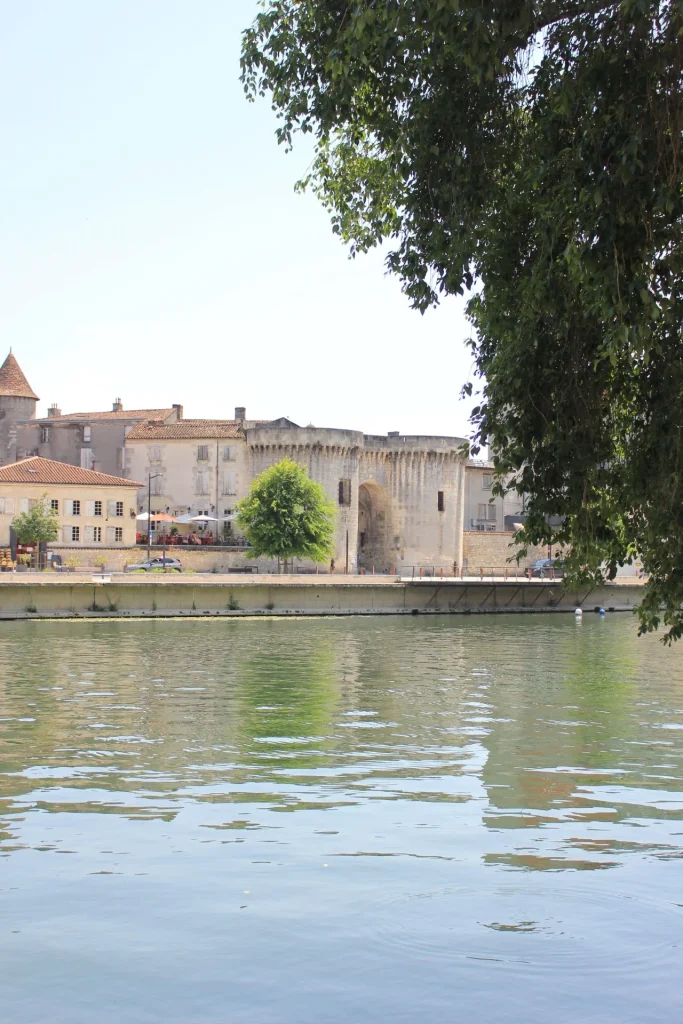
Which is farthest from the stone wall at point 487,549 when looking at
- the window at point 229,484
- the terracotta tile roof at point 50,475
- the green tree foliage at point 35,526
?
the green tree foliage at point 35,526

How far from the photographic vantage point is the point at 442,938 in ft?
25.7

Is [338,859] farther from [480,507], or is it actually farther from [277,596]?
[480,507]

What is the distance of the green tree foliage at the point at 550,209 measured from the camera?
754cm

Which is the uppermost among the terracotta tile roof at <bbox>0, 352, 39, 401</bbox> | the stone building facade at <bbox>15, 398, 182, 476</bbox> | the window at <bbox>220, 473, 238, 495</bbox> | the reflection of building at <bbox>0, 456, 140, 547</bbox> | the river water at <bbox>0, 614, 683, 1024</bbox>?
the terracotta tile roof at <bbox>0, 352, 39, 401</bbox>

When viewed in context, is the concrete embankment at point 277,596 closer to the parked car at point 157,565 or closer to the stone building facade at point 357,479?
the parked car at point 157,565

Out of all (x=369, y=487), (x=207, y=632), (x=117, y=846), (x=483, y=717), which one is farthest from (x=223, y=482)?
(x=117, y=846)

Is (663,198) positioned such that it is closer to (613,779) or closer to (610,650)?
(613,779)

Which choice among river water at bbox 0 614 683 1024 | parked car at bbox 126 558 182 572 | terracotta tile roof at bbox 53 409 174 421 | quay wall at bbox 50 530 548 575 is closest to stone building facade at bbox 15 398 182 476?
terracotta tile roof at bbox 53 409 174 421

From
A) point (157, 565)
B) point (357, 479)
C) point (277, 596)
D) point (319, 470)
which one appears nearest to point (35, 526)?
point (157, 565)

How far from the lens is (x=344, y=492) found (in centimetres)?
6538

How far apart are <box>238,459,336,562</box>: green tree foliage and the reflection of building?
18.7ft

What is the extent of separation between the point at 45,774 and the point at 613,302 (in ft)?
29.2

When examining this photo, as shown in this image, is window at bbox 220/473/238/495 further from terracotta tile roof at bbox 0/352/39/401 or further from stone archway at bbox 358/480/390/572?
terracotta tile roof at bbox 0/352/39/401

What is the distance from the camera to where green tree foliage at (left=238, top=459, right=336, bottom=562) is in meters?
57.2
